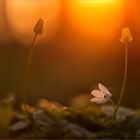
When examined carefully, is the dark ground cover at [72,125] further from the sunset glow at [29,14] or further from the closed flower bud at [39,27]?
the sunset glow at [29,14]

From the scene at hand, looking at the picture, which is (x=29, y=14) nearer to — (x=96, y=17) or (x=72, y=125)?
(x=96, y=17)

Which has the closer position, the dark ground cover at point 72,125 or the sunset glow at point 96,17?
the dark ground cover at point 72,125

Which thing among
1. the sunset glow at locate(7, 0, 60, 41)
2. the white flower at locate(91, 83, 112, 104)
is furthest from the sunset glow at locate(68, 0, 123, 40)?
the white flower at locate(91, 83, 112, 104)

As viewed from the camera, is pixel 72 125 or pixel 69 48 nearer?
pixel 72 125

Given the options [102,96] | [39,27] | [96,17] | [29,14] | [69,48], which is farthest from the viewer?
[29,14]

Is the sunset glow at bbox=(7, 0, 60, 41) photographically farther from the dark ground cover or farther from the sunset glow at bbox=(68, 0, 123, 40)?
the dark ground cover

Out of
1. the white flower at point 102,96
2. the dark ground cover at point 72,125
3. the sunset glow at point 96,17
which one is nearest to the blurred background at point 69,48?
the sunset glow at point 96,17

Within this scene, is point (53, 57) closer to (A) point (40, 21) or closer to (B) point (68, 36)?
(B) point (68, 36)

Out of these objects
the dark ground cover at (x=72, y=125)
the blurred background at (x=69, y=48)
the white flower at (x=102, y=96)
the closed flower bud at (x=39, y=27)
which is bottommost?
the blurred background at (x=69, y=48)

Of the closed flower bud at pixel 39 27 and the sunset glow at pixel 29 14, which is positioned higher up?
the closed flower bud at pixel 39 27

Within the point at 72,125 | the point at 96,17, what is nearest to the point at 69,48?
the point at 96,17
